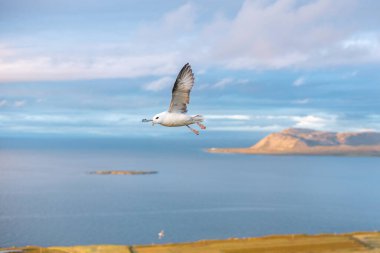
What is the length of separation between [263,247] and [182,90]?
2808 inches

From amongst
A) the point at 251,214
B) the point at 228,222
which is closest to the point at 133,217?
the point at 228,222

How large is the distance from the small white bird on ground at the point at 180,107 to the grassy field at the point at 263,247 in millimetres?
64530

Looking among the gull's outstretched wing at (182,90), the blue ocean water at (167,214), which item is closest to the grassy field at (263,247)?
the blue ocean water at (167,214)

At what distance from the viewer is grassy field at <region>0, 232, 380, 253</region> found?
69.6 metres

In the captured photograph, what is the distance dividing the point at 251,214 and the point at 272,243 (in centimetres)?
6808

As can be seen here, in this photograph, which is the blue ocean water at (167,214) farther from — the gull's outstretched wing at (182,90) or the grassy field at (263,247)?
the gull's outstretched wing at (182,90)

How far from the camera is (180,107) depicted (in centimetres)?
723

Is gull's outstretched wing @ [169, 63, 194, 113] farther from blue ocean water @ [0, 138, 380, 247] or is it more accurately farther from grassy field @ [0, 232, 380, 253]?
blue ocean water @ [0, 138, 380, 247]

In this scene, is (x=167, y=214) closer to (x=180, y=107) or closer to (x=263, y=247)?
(x=263, y=247)

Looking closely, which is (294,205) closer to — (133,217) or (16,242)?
(133,217)

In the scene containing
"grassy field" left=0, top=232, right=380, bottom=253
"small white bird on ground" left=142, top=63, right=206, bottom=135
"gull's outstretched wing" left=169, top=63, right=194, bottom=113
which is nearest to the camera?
"small white bird on ground" left=142, top=63, right=206, bottom=135

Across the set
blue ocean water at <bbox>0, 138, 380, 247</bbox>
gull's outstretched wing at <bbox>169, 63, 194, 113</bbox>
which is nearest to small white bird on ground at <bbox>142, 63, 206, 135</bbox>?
gull's outstretched wing at <bbox>169, 63, 194, 113</bbox>

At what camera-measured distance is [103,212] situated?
144000 mm

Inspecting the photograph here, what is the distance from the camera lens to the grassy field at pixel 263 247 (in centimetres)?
6956
